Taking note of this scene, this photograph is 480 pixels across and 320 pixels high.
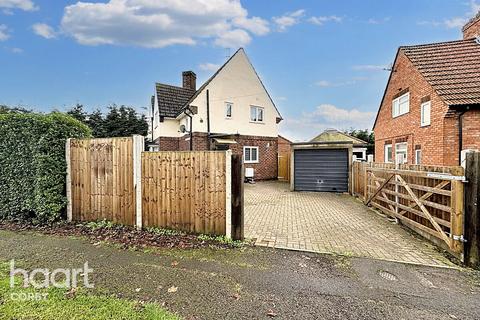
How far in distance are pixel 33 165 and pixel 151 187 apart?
300cm

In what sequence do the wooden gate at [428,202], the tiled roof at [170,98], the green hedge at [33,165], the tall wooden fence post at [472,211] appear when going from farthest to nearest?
the tiled roof at [170,98] < the green hedge at [33,165] < the wooden gate at [428,202] < the tall wooden fence post at [472,211]

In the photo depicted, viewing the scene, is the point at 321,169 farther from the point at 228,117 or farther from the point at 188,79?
the point at 188,79

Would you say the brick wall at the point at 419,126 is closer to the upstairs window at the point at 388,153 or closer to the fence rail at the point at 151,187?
the upstairs window at the point at 388,153

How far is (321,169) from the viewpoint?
14.0 m

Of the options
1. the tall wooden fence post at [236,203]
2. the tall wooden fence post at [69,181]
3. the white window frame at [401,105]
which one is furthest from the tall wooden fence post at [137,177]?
the white window frame at [401,105]

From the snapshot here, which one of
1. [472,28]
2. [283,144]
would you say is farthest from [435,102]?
[283,144]

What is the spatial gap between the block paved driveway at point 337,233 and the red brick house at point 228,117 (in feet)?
28.2

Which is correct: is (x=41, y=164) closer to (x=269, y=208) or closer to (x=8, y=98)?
(x=269, y=208)

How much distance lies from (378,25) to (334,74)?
17.0 feet

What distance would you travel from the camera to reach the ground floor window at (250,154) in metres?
18.6

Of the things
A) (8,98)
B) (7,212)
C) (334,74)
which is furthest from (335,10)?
(8,98)

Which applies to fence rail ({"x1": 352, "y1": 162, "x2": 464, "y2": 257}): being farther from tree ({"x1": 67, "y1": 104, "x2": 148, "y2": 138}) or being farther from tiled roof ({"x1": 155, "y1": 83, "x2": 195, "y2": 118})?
tree ({"x1": 67, "y1": 104, "x2": 148, "y2": 138})

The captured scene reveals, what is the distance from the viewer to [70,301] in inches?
114

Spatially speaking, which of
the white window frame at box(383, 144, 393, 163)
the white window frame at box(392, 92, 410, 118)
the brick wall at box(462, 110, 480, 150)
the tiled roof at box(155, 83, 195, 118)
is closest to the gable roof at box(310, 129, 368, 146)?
the white window frame at box(383, 144, 393, 163)
